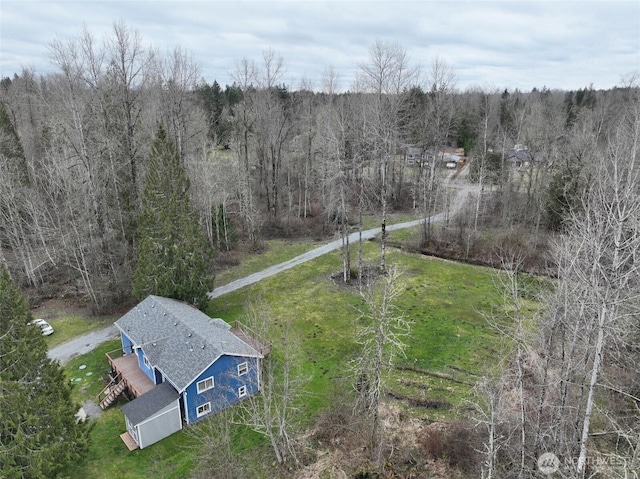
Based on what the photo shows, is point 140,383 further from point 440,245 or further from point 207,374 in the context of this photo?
point 440,245

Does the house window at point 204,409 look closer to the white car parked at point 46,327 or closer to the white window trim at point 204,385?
the white window trim at point 204,385

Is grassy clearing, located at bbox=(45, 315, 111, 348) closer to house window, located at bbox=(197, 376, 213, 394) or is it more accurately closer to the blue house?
the blue house

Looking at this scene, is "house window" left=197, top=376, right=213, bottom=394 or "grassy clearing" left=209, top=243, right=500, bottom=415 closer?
"house window" left=197, top=376, right=213, bottom=394

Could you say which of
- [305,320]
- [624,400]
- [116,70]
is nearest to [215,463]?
[305,320]

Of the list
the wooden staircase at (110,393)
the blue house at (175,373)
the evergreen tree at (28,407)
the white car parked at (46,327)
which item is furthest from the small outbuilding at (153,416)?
the white car parked at (46,327)

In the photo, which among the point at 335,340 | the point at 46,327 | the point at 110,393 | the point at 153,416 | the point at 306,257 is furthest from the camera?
the point at 306,257

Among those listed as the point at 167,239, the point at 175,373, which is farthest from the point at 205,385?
the point at 167,239

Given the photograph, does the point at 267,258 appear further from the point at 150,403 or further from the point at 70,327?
the point at 150,403

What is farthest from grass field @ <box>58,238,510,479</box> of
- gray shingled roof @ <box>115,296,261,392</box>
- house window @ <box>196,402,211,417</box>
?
gray shingled roof @ <box>115,296,261,392</box>
